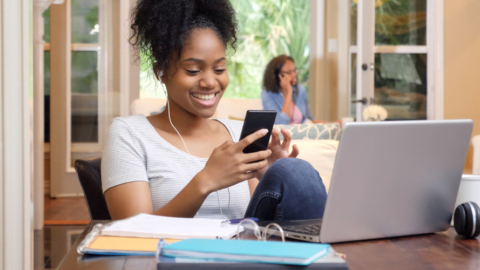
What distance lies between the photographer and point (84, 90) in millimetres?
4609

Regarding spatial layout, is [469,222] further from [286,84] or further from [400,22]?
[400,22]

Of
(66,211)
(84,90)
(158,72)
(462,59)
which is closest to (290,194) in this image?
(158,72)

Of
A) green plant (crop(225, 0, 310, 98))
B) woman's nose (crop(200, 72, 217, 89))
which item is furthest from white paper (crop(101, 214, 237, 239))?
green plant (crop(225, 0, 310, 98))

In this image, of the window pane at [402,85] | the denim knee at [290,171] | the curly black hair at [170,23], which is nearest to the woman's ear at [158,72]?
the curly black hair at [170,23]

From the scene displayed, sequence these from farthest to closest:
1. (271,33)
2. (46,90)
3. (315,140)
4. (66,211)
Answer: (271,33) < (46,90) < (66,211) < (315,140)

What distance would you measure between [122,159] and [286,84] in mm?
3590

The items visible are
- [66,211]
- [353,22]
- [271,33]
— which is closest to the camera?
[66,211]

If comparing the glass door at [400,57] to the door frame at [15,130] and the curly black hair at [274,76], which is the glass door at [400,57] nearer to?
the curly black hair at [274,76]

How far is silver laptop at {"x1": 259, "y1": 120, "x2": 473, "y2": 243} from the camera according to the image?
0.78 m

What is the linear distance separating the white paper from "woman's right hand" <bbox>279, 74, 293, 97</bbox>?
12.7ft

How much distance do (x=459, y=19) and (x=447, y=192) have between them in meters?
4.40

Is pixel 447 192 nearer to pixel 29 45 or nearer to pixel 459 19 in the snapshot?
pixel 29 45

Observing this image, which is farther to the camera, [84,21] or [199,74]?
[84,21]

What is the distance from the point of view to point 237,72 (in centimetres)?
824
